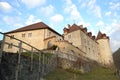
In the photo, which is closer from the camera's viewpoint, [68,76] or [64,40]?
[68,76]

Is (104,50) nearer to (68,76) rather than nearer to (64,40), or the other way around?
(64,40)

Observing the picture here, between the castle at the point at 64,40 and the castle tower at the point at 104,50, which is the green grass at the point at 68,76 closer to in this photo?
the castle at the point at 64,40

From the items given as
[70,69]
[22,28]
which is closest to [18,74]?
[70,69]

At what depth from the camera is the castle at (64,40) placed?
42.5m

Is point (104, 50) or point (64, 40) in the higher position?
point (64, 40)

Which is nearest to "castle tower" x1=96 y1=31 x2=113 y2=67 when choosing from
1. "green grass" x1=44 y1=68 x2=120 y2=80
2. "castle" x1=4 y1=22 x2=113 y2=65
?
"castle" x1=4 y1=22 x2=113 y2=65

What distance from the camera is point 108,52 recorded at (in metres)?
64.2

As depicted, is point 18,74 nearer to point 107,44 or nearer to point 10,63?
point 10,63

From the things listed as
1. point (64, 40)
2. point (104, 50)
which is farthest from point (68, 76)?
point (104, 50)

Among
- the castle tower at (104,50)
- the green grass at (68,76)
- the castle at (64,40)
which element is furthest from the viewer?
the castle tower at (104,50)

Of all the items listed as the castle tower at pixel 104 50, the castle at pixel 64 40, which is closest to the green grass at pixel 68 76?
the castle at pixel 64 40

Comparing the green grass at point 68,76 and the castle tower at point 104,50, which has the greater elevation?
the castle tower at point 104,50

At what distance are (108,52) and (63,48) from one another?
29.7 metres

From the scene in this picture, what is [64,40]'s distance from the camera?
135ft
